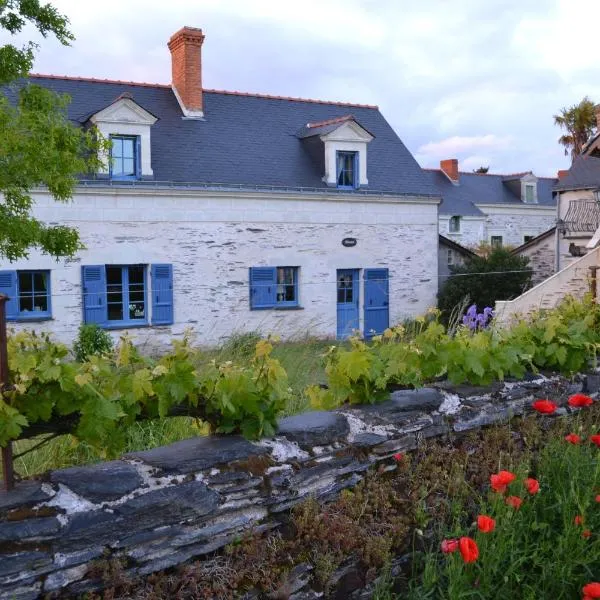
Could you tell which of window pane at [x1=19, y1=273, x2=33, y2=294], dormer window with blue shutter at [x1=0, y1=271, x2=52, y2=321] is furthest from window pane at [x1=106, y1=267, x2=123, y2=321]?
window pane at [x1=19, y1=273, x2=33, y2=294]

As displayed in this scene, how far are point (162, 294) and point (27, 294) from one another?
2.89m

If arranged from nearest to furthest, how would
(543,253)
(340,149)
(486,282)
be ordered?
(340,149) → (486,282) → (543,253)

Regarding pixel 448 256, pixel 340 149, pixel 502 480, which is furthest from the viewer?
pixel 448 256

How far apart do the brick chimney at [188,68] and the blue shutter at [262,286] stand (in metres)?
4.25

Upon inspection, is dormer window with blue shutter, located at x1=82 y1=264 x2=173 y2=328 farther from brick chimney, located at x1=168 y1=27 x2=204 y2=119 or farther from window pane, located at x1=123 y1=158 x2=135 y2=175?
brick chimney, located at x1=168 y1=27 x2=204 y2=119

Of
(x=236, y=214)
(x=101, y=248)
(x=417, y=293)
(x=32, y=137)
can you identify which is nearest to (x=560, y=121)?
(x=417, y=293)

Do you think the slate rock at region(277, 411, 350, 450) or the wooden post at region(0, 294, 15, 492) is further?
the slate rock at region(277, 411, 350, 450)

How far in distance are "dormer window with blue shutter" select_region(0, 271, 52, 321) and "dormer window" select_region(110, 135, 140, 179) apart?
274cm

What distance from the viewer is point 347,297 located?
62.5 ft

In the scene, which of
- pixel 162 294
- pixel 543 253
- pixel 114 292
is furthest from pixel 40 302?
pixel 543 253

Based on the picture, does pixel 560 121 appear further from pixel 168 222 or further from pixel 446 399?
pixel 446 399

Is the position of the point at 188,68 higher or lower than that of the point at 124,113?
higher

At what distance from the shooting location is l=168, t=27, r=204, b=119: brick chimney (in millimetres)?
17469

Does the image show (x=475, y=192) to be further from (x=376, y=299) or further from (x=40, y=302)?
(x=40, y=302)
